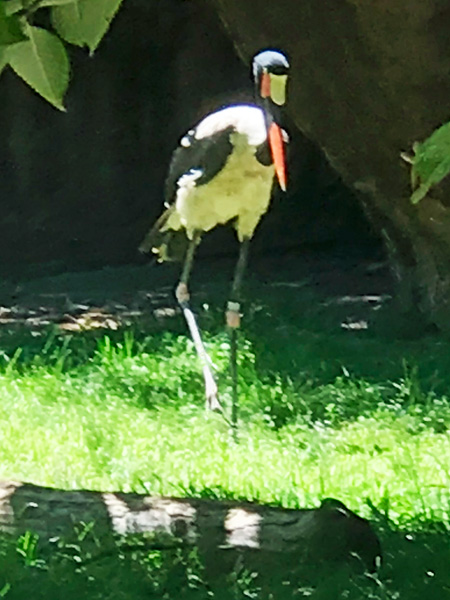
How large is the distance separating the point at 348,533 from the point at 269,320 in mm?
2284

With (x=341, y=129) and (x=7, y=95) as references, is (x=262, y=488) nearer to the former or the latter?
(x=341, y=129)

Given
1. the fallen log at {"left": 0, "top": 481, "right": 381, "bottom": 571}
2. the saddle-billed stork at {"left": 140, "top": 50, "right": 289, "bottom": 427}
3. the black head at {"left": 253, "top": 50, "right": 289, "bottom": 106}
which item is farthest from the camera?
the saddle-billed stork at {"left": 140, "top": 50, "right": 289, "bottom": 427}

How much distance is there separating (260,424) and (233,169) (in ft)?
2.23

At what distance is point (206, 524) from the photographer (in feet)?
6.49

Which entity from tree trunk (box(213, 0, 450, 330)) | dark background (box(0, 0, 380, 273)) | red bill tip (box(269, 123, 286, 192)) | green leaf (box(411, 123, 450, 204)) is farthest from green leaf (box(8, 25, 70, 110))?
dark background (box(0, 0, 380, 273))

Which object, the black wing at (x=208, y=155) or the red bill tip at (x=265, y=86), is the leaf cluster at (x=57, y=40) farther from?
the black wing at (x=208, y=155)

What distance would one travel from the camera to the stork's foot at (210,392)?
3.18 meters

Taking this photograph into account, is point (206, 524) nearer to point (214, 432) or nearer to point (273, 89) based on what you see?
point (214, 432)

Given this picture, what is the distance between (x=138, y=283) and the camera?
520 centimetres

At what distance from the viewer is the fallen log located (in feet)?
6.40

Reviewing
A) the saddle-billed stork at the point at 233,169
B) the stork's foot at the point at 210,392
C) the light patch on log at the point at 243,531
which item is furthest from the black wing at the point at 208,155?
the light patch on log at the point at 243,531

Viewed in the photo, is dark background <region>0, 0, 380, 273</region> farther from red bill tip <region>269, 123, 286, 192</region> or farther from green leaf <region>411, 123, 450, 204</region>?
green leaf <region>411, 123, 450, 204</region>

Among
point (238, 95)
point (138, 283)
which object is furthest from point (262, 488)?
point (238, 95)

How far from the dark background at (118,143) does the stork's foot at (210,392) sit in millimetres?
2562
